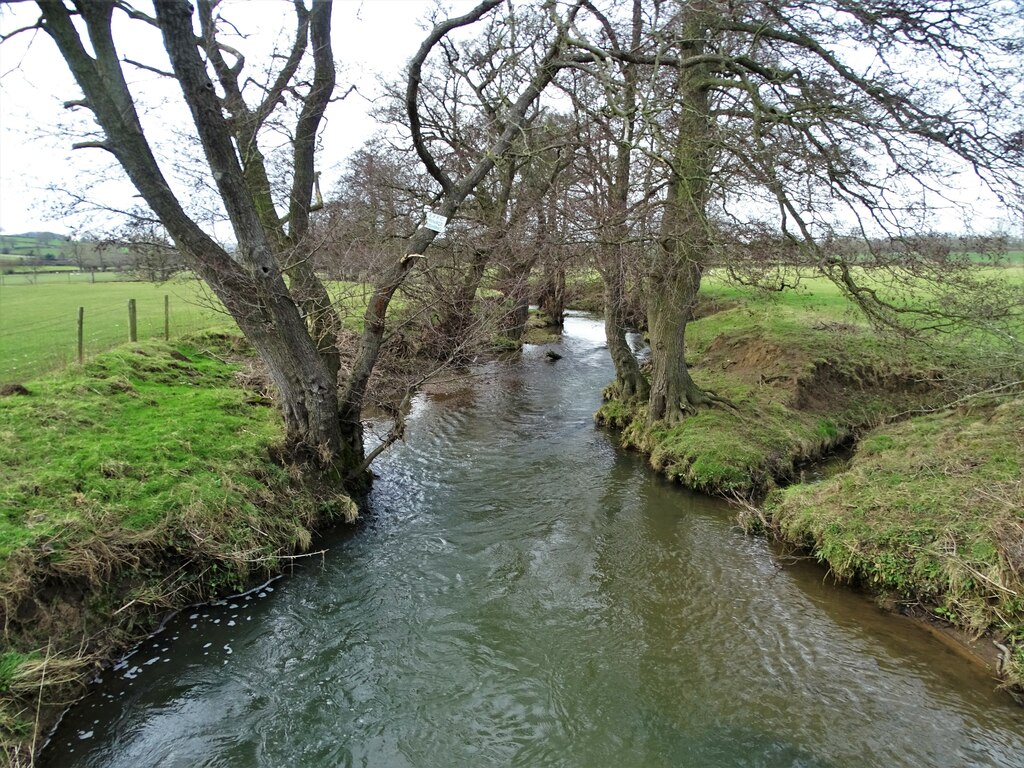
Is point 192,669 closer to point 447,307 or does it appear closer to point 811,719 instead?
point 811,719

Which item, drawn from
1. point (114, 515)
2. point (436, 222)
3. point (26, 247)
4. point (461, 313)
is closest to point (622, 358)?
point (461, 313)

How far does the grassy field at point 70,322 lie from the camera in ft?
35.8

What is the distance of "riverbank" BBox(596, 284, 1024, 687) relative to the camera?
20.5ft

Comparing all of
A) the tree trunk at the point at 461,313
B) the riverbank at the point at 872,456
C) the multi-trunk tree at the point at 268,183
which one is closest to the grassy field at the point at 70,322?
the multi-trunk tree at the point at 268,183

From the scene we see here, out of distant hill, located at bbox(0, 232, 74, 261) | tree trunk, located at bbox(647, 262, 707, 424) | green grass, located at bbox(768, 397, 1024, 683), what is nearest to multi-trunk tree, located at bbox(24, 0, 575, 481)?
tree trunk, located at bbox(647, 262, 707, 424)

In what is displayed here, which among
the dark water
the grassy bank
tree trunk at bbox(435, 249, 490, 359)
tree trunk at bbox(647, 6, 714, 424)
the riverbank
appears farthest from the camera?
tree trunk at bbox(435, 249, 490, 359)

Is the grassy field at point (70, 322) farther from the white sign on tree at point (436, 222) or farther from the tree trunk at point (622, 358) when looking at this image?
the tree trunk at point (622, 358)

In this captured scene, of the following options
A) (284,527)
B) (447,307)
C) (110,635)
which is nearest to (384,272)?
(447,307)

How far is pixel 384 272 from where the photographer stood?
904 centimetres

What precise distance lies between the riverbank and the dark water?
22.8 inches

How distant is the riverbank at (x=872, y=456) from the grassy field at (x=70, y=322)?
29.2ft

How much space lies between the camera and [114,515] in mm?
6422

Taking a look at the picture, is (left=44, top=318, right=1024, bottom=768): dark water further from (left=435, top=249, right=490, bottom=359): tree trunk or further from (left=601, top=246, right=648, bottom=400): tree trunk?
(left=601, top=246, right=648, bottom=400): tree trunk

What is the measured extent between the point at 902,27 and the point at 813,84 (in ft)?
4.00
